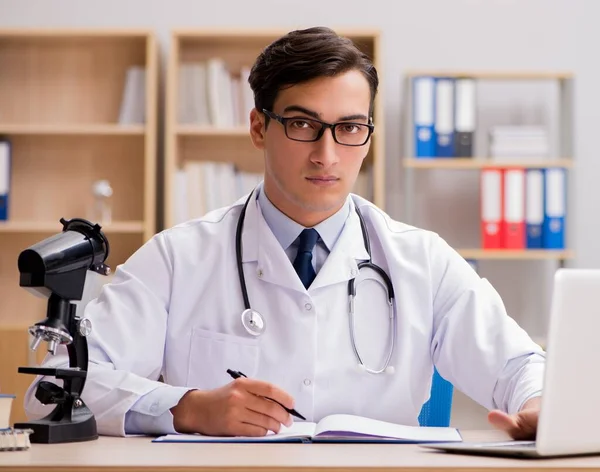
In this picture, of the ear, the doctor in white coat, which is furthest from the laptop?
the ear

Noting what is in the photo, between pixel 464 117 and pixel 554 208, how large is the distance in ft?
1.70

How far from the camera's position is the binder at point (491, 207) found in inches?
143

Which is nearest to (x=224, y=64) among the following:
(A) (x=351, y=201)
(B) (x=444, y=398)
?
(A) (x=351, y=201)

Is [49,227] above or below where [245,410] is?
above

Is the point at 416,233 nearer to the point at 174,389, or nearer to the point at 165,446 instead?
the point at 174,389

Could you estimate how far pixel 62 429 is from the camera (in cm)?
123

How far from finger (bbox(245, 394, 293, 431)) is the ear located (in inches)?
26.6

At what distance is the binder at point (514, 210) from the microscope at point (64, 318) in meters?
2.57

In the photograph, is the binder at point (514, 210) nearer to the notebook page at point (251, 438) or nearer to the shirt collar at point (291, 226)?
the shirt collar at point (291, 226)

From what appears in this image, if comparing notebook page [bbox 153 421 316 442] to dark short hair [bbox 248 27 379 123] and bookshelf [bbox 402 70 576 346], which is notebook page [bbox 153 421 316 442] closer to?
dark short hair [bbox 248 27 379 123]

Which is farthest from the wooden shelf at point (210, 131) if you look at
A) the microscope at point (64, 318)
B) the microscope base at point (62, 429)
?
the microscope base at point (62, 429)

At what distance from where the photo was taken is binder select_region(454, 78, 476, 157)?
366 cm

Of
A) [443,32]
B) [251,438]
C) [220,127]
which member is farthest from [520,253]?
[251,438]

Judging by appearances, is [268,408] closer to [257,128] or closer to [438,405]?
[438,405]
